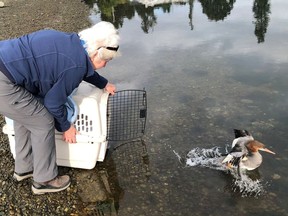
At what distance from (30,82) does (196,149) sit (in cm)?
248

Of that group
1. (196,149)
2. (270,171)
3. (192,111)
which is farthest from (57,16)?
(270,171)

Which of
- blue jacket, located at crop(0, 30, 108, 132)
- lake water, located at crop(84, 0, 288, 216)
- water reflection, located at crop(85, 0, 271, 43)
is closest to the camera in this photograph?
blue jacket, located at crop(0, 30, 108, 132)

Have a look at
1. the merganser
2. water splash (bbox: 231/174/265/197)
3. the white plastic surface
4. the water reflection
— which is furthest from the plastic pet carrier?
the water reflection

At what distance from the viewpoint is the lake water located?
13.8ft

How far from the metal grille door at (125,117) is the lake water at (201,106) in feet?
0.57

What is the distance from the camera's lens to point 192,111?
596 centimetres

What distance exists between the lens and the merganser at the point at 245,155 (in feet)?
14.5

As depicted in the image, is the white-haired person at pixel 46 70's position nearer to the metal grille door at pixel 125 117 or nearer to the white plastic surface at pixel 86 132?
the white plastic surface at pixel 86 132

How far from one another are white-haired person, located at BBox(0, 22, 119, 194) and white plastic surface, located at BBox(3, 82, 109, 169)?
30 centimetres

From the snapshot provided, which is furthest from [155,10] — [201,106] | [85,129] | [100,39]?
[100,39]

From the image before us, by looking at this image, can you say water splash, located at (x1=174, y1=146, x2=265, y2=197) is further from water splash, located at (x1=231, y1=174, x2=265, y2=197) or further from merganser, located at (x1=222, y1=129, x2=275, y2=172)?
merganser, located at (x1=222, y1=129, x2=275, y2=172)

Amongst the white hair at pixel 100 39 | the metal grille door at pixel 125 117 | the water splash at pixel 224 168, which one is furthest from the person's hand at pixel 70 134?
the water splash at pixel 224 168

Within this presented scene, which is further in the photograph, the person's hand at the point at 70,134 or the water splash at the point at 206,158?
the water splash at the point at 206,158

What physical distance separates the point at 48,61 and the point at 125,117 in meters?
2.38
